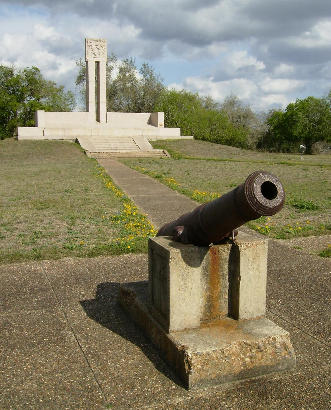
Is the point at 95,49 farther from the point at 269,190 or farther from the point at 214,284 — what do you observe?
the point at 269,190

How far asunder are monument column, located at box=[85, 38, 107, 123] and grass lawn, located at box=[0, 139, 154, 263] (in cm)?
1960

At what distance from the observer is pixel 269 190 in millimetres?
2986

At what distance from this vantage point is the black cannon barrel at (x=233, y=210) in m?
2.86

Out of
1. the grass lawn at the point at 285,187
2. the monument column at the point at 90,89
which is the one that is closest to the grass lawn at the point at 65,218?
the grass lawn at the point at 285,187

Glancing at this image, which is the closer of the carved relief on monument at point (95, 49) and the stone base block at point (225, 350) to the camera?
the stone base block at point (225, 350)

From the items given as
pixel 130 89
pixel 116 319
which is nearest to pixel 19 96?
pixel 130 89

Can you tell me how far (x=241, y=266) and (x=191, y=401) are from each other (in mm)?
1147

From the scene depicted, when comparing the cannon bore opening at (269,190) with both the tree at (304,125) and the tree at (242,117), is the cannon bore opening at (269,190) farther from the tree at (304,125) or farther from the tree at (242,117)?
the tree at (242,117)

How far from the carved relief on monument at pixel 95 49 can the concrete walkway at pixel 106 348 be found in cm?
3293

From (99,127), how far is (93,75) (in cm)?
463

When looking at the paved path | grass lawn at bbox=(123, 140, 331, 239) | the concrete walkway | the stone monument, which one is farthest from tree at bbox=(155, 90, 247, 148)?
the concrete walkway

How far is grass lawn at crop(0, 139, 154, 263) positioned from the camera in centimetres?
662

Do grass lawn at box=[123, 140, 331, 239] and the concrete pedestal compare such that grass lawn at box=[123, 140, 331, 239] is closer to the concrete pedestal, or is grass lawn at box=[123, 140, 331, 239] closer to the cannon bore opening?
the concrete pedestal

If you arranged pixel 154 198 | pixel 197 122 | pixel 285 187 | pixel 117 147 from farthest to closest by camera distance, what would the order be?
pixel 197 122, pixel 117 147, pixel 285 187, pixel 154 198
